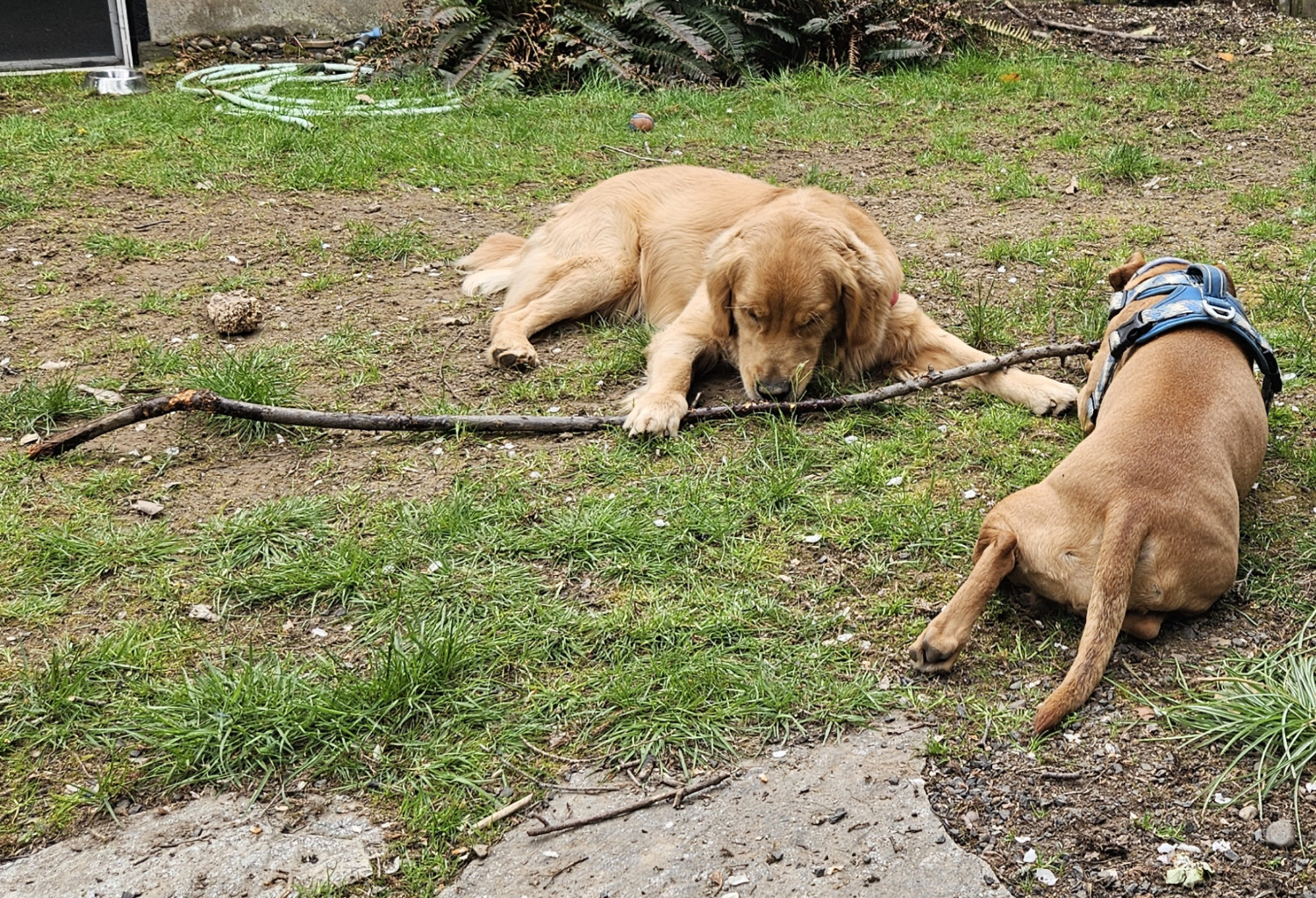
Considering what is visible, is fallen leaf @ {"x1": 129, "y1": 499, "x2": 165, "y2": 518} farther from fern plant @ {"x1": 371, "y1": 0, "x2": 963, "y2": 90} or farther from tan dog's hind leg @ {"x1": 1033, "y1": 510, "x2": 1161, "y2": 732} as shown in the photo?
fern plant @ {"x1": 371, "y1": 0, "x2": 963, "y2": 90}

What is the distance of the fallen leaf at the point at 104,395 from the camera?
488 centimetres

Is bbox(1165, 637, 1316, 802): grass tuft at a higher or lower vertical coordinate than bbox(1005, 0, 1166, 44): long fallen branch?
lower

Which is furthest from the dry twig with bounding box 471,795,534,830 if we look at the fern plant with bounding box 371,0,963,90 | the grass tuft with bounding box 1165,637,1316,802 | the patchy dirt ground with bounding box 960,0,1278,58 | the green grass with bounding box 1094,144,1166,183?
the patchy dirt ground with bounding box 960,0,1278,58

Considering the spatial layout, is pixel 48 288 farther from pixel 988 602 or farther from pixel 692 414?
pixel 988 602

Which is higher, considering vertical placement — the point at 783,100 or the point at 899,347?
the point at 783,100

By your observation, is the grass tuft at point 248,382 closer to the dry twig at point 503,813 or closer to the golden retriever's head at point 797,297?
the golden retriever's head at point 797,297

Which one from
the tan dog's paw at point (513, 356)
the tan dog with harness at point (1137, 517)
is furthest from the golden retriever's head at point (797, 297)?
the tan dog with harness at point (1137, 517)

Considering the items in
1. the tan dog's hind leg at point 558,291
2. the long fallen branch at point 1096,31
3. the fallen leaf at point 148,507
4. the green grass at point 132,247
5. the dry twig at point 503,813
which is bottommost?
the dry twig at point 503,813

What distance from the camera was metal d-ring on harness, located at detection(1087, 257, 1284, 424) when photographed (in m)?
3.76

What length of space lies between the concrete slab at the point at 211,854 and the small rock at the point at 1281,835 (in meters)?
2.06

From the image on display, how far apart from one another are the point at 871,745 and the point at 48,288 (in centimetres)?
508

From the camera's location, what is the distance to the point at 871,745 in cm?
298

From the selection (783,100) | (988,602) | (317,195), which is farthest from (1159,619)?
(783,100)

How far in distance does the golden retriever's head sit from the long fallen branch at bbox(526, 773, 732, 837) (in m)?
2.23
